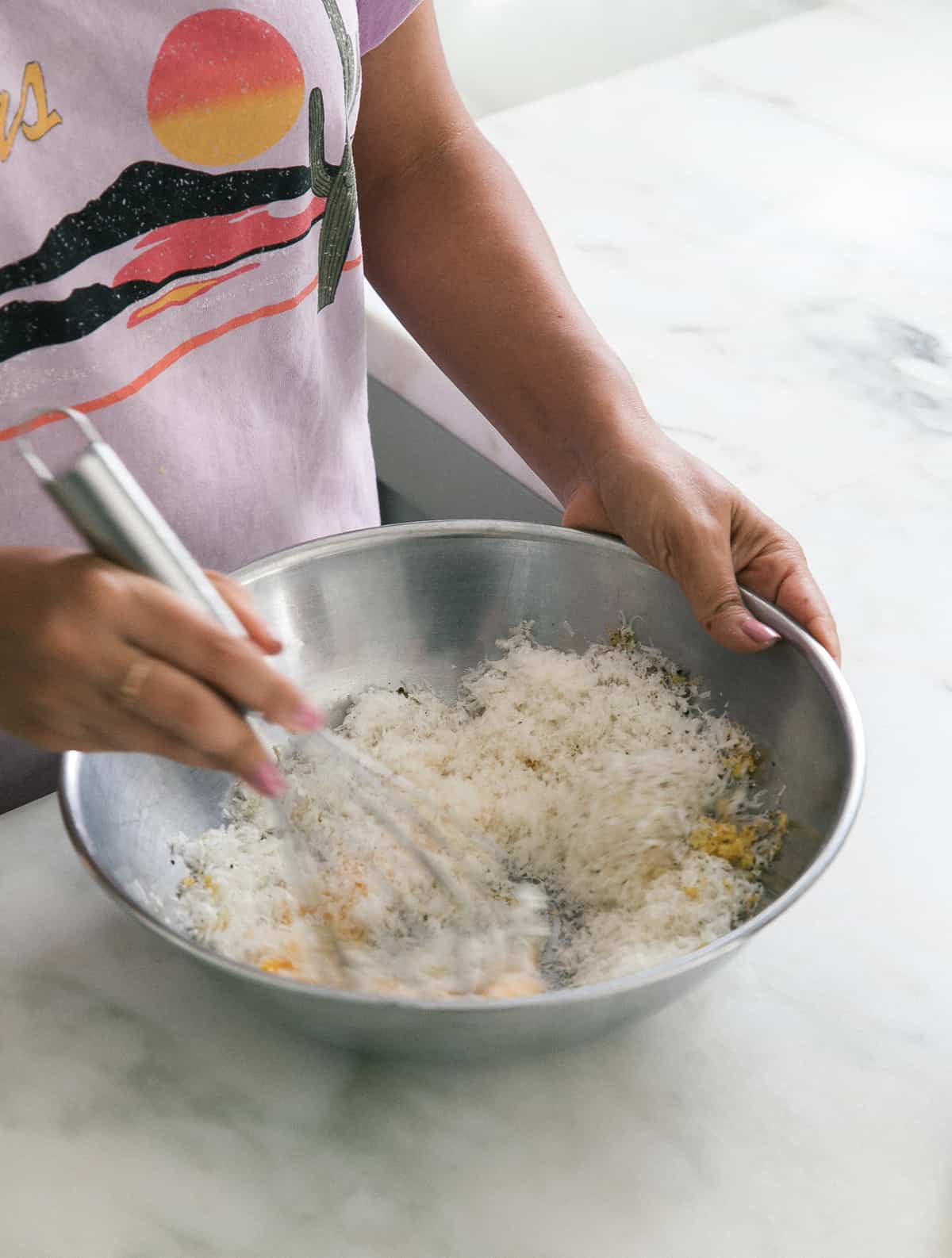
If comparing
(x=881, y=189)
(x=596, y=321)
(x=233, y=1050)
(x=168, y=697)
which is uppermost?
(x=168, y=697)

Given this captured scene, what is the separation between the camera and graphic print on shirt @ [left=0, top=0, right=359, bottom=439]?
607 mm

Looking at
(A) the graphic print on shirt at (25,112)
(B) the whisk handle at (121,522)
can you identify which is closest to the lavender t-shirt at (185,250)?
(A) the graphic print on shirt at (25,112)

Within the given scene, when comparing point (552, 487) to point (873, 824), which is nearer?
point (873, 824)

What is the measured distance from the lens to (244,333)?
71 cm

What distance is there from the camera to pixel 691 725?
70 cm

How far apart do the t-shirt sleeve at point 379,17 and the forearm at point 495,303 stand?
10 centimetres

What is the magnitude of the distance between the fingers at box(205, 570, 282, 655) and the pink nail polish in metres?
0.03

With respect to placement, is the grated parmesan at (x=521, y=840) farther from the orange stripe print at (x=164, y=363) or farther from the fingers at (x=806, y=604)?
the orange stripe print at (x=164, y=363)

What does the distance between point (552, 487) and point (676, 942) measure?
0.36 m

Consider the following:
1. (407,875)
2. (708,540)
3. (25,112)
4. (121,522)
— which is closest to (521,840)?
(407,875)

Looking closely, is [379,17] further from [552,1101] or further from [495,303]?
[552,1101]

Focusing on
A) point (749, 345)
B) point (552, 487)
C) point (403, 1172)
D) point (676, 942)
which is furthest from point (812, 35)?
point (403, 1172)

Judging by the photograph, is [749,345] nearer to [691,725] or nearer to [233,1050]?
[691,725]

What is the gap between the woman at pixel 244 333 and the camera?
0.45m
